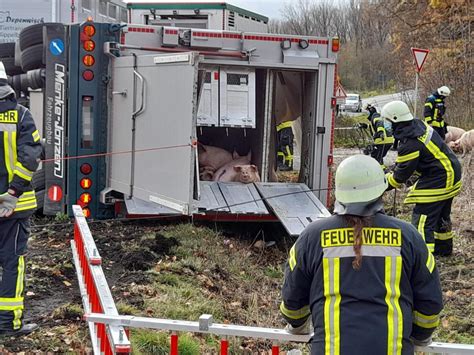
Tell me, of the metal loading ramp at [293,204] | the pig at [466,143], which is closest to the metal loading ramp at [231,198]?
the metal loading ramp at [293,204]

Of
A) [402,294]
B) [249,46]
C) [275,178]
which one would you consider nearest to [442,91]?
[275,178]

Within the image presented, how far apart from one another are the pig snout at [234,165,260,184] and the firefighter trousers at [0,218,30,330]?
3.84 meters

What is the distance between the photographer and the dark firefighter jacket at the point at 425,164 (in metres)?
6.92

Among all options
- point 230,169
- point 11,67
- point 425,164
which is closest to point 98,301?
point 425,164

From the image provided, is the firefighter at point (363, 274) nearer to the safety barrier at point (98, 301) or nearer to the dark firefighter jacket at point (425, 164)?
the safety barrier at point (98, 301)

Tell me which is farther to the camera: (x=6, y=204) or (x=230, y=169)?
(x=230, y=169)

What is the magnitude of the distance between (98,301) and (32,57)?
489 centimetres

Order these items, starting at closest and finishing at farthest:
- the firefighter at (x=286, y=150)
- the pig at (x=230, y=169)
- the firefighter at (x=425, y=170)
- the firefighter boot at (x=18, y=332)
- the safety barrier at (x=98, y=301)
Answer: the safety barrier at (x=98, y=301)
the firefighter boot at (x=18, y=332)
the firefighter at (x=425, y=170)
the pig at (x=230, y=169)
the firefighter at (x=286, y=150)

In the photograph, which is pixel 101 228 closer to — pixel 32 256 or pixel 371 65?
pixel 32 256

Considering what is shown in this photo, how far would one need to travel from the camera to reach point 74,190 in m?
7.47

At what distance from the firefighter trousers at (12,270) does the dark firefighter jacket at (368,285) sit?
2504 millimetres

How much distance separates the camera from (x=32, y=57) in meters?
7.80

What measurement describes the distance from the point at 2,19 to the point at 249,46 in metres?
6.17

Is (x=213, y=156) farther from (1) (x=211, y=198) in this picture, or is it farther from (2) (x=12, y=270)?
(2) (x=12, y=270)
